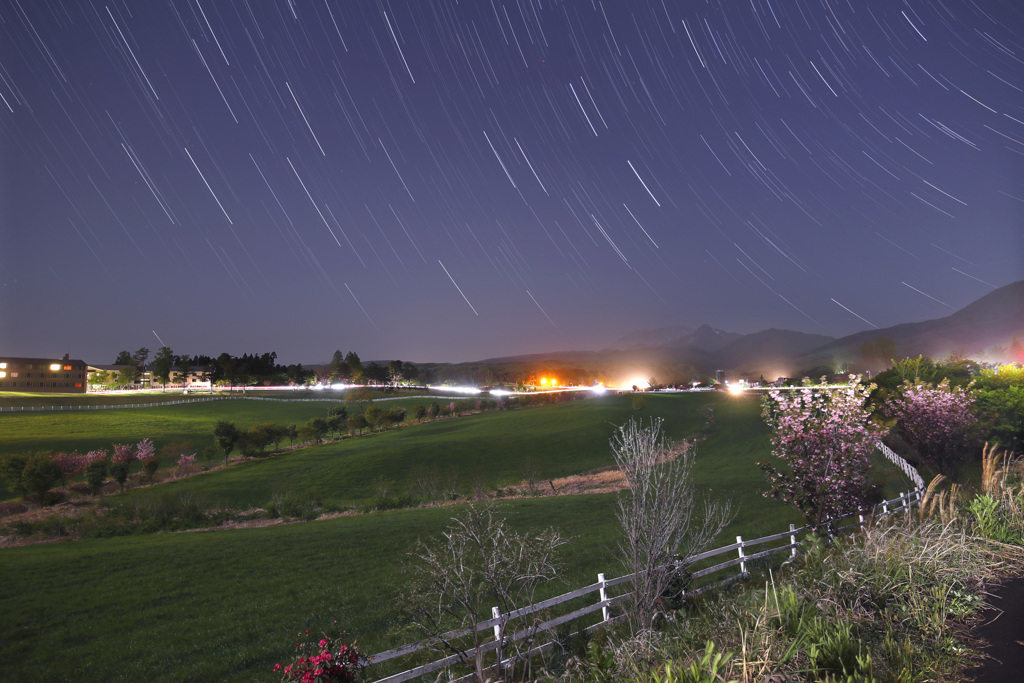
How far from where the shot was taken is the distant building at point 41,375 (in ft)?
275

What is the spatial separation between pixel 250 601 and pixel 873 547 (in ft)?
47.5

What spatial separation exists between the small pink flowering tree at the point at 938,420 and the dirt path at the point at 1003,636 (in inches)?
627

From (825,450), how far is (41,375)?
120369 mm

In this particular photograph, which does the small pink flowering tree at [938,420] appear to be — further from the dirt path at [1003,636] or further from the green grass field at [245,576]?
the dirt path at [1003,636]

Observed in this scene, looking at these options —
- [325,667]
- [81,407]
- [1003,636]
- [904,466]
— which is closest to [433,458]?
[904,466]

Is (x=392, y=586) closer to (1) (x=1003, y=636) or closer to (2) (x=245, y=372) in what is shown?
(1) (x=1003, y=636)

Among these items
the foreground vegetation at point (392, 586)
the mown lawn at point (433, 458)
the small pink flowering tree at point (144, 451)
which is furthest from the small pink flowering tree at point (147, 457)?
the foreground vegetation at point (392, 586)

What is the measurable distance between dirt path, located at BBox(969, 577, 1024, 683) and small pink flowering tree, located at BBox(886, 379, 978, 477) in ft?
52.3

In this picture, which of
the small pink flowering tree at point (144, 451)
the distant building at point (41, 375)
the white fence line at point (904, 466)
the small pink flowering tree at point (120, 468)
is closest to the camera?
the white fence line at point (904, 466)

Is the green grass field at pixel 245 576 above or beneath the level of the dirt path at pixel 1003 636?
beneath

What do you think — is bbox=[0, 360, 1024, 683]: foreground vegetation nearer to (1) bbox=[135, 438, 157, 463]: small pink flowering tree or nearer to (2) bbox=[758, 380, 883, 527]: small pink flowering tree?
(2) bbox=[758, 380, 883, 527]: small pink flowering tree

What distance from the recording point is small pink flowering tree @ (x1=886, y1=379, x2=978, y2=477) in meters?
21.4

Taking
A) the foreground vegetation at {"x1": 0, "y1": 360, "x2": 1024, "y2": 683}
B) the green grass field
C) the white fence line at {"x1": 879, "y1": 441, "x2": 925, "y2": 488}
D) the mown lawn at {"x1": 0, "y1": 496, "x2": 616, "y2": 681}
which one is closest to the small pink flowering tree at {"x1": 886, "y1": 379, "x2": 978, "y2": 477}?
the white fence line at {"x1": 879, "y1": 441, "x2": 925, "y2": 488}

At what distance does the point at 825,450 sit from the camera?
1354 cm
